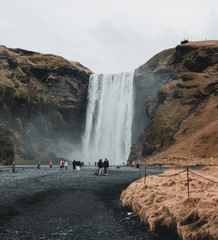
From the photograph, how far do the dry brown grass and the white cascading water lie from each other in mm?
74107

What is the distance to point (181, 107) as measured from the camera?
69.1 m

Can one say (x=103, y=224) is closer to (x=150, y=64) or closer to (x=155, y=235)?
(x=155, y=235)

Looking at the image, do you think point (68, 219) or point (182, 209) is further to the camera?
point (68, 219)

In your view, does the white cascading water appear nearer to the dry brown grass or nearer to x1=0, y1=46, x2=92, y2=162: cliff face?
x1=0, y1=46, x2=92, y2=162: cliff face

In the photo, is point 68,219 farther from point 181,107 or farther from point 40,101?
point 40,101

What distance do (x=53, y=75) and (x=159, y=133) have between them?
60.4 m

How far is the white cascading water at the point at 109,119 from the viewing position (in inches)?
3580

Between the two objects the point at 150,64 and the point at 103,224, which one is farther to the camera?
the point at 150,64

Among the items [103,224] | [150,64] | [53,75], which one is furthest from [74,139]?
[103,224]

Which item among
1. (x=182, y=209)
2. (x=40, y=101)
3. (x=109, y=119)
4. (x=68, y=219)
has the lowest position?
(x=68, y=219)

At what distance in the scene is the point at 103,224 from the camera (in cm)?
1091

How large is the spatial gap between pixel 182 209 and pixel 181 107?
61829 millimetres

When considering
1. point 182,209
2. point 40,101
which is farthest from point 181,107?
point 182,209

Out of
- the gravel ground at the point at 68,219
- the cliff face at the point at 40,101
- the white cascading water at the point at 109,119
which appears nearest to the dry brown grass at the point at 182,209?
the gravel ground at the point at 68,219
